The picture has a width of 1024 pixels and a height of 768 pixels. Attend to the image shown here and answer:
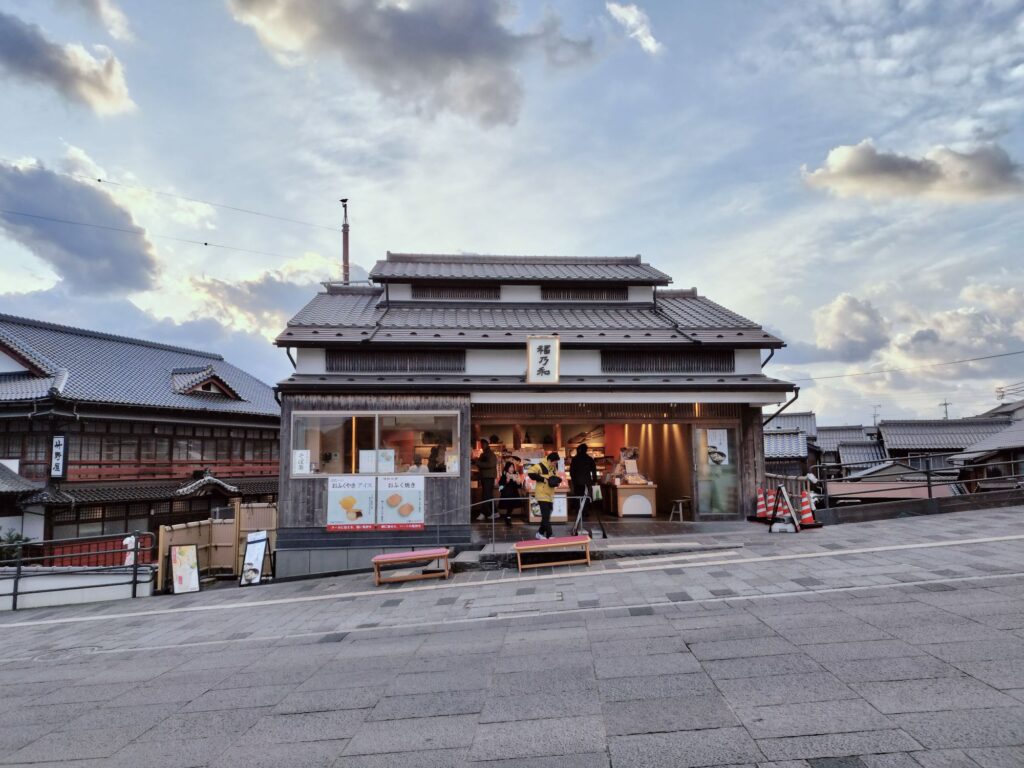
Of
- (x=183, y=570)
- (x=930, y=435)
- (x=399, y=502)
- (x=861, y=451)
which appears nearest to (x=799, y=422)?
(x=861, y=451)

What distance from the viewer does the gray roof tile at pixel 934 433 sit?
131 feet

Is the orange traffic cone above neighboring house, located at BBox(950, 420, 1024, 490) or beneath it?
beneath

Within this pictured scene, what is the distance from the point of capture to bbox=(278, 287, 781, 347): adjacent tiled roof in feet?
54.4

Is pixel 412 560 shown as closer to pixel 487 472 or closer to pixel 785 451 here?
pixel 487 472

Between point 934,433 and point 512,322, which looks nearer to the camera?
point 512,322

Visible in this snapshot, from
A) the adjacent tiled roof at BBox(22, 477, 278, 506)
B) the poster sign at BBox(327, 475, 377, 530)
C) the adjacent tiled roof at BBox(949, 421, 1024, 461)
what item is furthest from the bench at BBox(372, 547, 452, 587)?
the adjacent tiled roof at BBox(949, 421, 1024, 461)

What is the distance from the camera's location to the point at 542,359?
627 inches

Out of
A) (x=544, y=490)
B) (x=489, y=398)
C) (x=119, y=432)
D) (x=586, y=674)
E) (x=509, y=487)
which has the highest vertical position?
(x=489, y=398)

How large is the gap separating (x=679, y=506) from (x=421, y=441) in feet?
25.8

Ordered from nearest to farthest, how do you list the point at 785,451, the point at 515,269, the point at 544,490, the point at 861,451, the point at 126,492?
1. the point at 544,490
2. the point at 515,269
3. the point at 126,492
4. the point at 785,451
5. the point at 861,451

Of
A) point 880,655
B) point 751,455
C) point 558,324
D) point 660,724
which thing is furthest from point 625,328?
point 660,724

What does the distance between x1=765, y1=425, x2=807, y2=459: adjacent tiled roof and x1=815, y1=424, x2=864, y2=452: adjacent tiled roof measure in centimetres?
754

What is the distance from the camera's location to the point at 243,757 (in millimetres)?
5234

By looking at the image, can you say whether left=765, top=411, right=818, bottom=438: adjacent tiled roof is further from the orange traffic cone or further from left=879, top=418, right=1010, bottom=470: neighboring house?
the orange traffic cone
